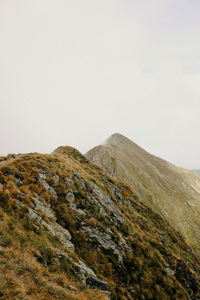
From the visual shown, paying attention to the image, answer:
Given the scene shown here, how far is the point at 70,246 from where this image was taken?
13242mm

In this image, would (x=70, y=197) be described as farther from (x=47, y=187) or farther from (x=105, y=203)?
(x=105, y=203)

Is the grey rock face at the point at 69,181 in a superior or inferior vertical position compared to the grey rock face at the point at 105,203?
superior

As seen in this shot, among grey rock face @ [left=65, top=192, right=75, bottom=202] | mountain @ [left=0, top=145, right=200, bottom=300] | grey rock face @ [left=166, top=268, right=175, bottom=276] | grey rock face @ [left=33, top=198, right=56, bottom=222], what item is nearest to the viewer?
mountain @ [left=0, top=145, right=200, bottom=300]

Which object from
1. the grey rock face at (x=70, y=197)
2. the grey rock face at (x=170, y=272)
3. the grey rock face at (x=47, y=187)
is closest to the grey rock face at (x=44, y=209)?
the grey rock face at (x=47, y=187)

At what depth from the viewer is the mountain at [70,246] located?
8.34 meters

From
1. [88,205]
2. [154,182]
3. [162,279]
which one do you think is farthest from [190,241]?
[88,205]

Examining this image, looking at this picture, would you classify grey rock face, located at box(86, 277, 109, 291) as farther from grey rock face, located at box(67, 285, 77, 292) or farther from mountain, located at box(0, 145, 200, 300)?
grey rock face, located at box(67, 285, 77, 292)

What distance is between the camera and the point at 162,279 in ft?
55.5

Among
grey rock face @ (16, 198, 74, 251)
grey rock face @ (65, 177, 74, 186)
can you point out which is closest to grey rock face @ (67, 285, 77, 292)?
grey rock face @ (16, 198, 74, 251)

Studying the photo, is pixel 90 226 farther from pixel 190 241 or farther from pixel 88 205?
pixel 190 241

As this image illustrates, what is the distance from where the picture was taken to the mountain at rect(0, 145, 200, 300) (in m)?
8.34

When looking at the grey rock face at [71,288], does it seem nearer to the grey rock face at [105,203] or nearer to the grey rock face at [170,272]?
the grey rock face at [105,203]

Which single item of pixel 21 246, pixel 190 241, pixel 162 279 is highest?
pixel 21 246

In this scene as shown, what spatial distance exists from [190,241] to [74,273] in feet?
222
